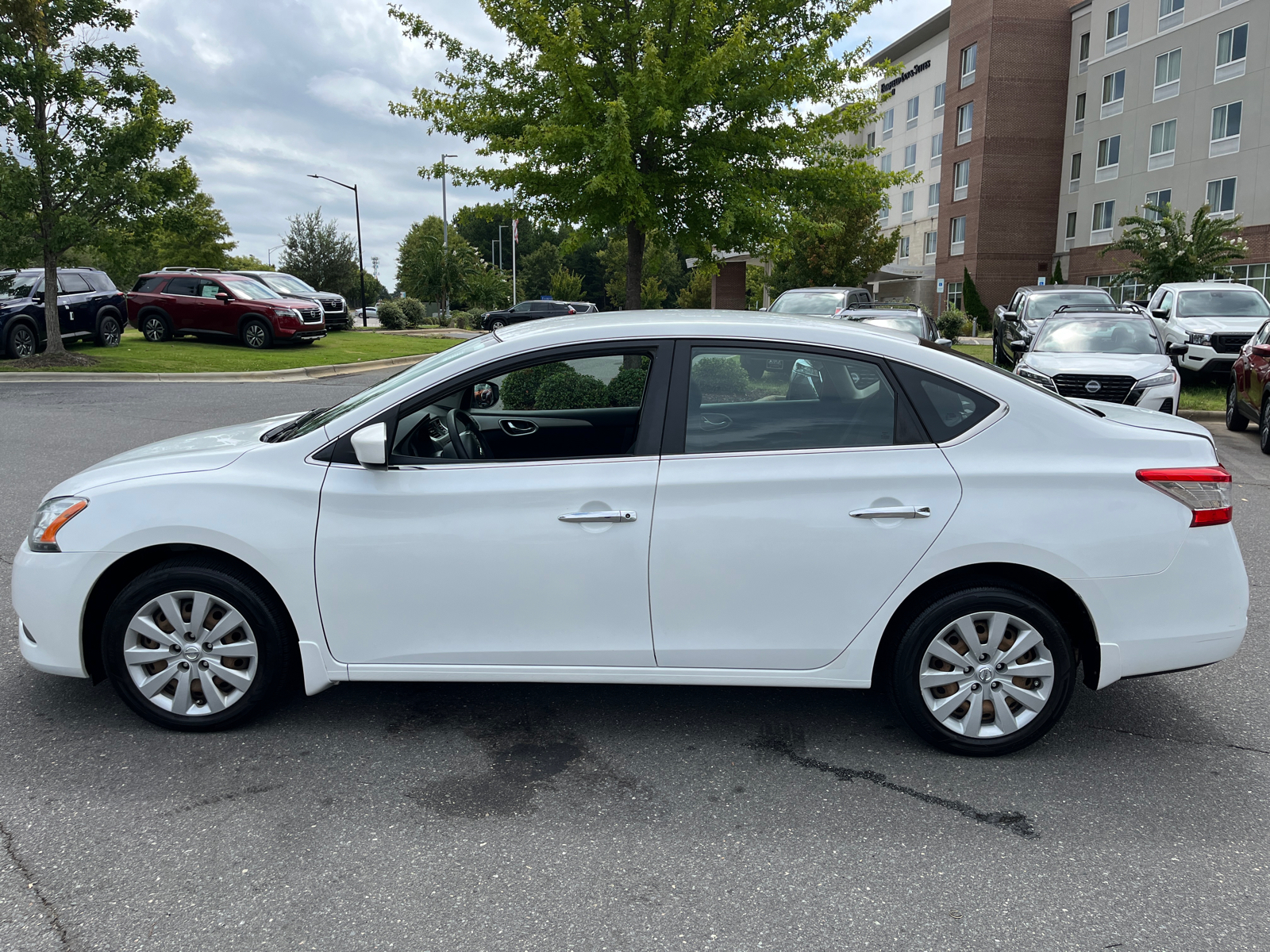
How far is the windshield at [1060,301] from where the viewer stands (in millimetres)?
19327

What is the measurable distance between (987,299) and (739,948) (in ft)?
178

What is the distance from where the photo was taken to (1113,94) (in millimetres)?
45625

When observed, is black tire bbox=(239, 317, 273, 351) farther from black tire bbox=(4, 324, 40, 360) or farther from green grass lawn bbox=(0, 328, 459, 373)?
black tire bbox=(4, 324, 40, 360)

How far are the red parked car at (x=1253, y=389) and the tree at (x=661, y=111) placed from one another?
587 cm

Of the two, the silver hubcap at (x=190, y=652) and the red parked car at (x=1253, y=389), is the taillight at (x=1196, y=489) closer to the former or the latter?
the silver hubcap at (x=190, y=652)

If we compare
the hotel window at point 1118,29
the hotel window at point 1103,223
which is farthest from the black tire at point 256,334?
the hotel window at point 1118,29

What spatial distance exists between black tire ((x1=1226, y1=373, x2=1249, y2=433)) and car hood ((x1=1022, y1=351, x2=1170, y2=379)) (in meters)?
1.24

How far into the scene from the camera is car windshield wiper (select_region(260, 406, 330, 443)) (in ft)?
13.4

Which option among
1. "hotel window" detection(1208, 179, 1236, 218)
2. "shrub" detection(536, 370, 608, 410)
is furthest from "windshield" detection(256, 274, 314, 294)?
"hotel window" detection(1208, 179, 1236, 218)

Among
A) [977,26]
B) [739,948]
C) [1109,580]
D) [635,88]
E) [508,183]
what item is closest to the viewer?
[739,948]

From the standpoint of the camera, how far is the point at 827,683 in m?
3.74

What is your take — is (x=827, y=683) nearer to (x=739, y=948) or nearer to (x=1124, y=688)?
(x=739, y=948)

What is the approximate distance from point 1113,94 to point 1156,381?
134 feet

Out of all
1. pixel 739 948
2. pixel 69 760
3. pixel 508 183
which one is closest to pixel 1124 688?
pixel 739 948
